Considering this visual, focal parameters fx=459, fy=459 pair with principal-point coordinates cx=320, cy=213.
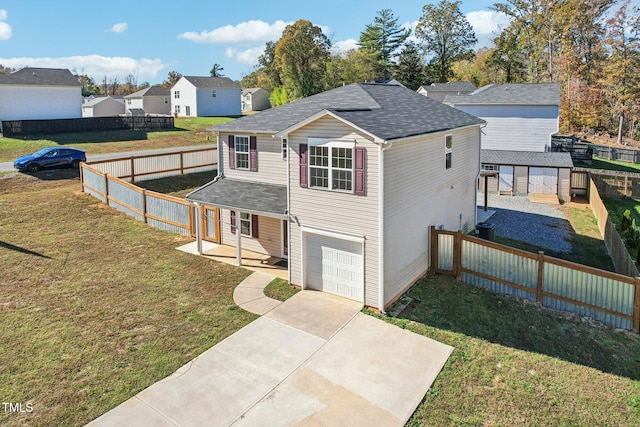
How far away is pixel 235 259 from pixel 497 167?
67.7ft

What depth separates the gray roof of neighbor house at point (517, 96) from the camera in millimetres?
33312

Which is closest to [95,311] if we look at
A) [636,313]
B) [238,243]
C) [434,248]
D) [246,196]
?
[238,243]

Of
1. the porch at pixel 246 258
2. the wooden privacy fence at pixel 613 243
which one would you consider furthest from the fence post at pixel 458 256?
the porch at pixel 246 258

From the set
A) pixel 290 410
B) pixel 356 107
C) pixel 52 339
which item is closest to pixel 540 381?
pixel 290 410

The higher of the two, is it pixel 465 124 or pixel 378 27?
pixel 378 27

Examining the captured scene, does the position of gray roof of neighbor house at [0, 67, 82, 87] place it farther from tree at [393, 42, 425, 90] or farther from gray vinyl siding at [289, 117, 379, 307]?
tree at [393, 42, 425, 90]

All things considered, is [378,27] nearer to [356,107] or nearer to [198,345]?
[356,107]

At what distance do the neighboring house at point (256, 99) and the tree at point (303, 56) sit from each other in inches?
657

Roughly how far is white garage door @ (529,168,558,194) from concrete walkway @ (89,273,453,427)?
21.5 meters

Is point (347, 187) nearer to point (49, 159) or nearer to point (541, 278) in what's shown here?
point (541, 278)

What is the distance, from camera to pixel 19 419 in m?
8.43

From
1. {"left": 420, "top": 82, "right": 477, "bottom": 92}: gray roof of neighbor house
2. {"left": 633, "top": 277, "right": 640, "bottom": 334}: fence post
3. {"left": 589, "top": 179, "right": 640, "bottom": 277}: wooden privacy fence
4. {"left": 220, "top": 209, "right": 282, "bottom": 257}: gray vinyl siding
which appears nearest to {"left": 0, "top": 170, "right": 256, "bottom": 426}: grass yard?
{"left": 220, "top": 209, "right": 282, "bottom": 257}: gray vinyl siding

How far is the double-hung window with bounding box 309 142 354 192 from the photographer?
41.8 ft

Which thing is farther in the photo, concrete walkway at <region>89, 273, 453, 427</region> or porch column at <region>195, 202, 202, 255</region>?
porch column at <region>195, 202, 202, 255</region>
